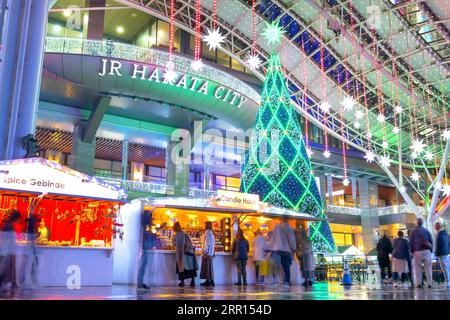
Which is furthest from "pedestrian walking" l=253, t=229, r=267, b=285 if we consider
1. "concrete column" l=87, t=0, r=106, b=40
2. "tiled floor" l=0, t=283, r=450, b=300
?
"concrete column" l=87, t=0, r=106, b=40

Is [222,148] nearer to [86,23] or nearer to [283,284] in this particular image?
[86,23]

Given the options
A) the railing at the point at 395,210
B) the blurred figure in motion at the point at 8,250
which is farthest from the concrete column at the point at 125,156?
the railing at the point at 395,210

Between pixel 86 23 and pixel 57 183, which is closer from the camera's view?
pixel 57 183

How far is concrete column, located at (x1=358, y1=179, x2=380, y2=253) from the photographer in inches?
1708

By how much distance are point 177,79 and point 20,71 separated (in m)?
9.67

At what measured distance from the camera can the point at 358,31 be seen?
25.9m

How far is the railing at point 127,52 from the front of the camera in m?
21.6

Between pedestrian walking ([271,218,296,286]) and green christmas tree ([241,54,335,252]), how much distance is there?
3.40 meters

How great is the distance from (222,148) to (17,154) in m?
19.1

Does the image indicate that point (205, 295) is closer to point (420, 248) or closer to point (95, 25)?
point (420, 248)

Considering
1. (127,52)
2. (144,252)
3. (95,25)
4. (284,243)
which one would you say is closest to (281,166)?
(284,243)

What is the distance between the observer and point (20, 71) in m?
13.9

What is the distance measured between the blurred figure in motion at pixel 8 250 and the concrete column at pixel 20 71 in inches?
168
